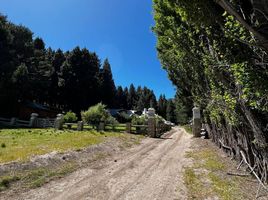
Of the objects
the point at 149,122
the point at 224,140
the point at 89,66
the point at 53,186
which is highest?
the point at 89,66

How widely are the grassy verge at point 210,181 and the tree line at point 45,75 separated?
29.6m

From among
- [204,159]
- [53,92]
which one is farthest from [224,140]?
[53,92]

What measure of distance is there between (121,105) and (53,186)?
272ft

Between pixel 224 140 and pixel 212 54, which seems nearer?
pixel 212 54

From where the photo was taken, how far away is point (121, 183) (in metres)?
6.64

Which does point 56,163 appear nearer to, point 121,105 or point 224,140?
point 224,140

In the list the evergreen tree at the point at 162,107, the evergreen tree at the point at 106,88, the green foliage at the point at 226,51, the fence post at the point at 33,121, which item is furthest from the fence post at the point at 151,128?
the evergreen tree at the point at 162,107

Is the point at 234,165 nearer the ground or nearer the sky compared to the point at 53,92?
nearer the ground

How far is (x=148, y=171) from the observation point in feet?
26.5

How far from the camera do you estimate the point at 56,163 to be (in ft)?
27.3

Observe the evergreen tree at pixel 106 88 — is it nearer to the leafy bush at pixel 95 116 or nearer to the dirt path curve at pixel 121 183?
the leafy bush at pixel 95 116

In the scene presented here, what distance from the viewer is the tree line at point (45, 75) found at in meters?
33.0

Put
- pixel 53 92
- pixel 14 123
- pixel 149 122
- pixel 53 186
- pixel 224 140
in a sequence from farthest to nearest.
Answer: pixel 53 92
pixel 14 123
pixel 149 122
pixel 224 140
pixel 53 186

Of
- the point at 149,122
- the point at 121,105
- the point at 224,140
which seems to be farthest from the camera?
the point at 121,105
